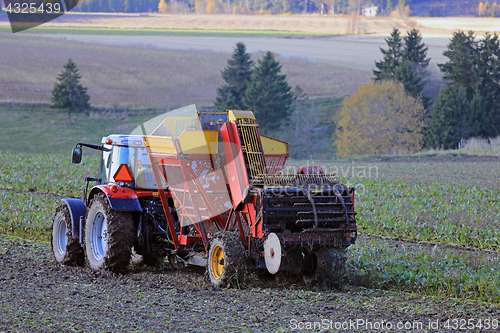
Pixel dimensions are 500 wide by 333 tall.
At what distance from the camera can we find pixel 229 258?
28.0 ft

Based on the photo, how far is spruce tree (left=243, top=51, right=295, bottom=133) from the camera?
67.2 m

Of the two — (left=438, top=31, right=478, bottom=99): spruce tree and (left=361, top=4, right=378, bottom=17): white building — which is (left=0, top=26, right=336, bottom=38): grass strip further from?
(left=438, top=31, right=478, bottom=99): spruce tree

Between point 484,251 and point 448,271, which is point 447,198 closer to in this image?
point 484,251

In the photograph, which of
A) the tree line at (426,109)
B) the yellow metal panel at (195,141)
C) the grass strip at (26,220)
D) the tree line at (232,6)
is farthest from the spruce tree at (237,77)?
the tree line at (232,6)

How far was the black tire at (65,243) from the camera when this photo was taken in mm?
11156

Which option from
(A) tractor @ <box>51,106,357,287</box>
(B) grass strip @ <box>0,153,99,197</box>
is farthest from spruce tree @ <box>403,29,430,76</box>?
(A) tractor @ <box>51,106,357,287</box>

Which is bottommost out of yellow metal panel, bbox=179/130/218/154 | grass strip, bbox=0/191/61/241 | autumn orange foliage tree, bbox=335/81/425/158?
autumn orange foliage tree, bbox=335/81/425/158

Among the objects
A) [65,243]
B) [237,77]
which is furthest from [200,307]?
[237,77]

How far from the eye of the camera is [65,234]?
38.5ft

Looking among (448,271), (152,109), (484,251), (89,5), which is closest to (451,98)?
(152,109)

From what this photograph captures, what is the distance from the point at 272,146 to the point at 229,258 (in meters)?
2.19

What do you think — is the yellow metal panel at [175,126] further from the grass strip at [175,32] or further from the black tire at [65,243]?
the grass strip at [175,32]

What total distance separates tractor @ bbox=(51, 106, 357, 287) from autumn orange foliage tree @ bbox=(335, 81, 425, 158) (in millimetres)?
54478

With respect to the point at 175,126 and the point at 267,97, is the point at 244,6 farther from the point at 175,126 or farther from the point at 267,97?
the point at 175,126
